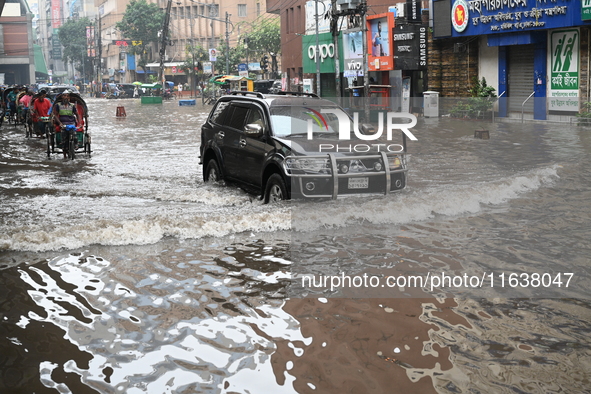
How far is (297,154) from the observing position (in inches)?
409

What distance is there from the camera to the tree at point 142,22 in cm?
11225

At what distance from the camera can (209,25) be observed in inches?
4488

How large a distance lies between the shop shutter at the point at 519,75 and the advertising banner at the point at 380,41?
812cm

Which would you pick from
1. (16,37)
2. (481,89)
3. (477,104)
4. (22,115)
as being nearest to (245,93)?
(477,104)

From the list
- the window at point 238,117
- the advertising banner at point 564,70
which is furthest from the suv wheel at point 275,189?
the advertising banner at point 564,70

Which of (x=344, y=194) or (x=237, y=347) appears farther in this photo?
(x=344, y=194)

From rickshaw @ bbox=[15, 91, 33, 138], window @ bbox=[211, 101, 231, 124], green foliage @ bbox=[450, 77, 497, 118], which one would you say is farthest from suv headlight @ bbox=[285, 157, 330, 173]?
green foliage @ bbox=[450, 77, 497, 118]

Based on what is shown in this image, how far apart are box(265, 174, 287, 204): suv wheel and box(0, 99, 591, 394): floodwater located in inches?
8.5

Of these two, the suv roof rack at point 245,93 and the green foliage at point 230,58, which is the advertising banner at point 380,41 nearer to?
the suv roof rack at point 245,93

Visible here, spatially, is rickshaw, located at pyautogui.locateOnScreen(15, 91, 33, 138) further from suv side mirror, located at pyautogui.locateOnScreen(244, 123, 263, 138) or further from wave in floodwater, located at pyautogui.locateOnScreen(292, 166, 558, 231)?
wave in floodwater, located at pyautogui.locateOnScreen(292, 166, 558, 231)

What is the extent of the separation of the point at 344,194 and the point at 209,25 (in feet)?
353

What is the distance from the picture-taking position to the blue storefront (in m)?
27.7

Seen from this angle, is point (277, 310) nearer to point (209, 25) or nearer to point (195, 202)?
point (195, 202)

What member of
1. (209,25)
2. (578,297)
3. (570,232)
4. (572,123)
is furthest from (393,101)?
(209,25)
